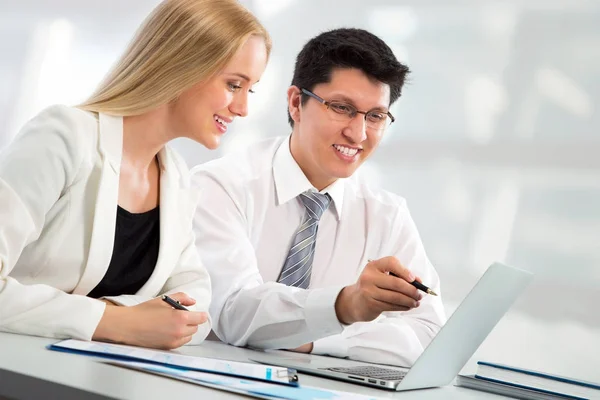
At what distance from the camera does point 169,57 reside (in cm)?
180

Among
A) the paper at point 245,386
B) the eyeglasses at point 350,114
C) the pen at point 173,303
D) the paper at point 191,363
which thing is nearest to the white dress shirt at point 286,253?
the eyeglasses at point 350,114

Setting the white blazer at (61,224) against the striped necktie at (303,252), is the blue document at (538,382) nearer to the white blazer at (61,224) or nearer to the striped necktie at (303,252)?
the white blazer at (61,224)

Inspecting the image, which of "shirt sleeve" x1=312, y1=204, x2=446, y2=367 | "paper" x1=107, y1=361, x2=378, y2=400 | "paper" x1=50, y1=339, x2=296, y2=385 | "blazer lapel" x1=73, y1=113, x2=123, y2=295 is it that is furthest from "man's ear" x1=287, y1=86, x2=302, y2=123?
"paper" x1=107, y1=361, x2=378, y2=400

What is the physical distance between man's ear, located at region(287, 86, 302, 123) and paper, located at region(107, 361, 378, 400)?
6.00 feet

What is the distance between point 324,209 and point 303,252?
0.21 m

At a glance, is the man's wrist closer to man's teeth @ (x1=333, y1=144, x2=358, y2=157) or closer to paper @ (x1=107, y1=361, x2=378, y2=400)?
paper @ (x1=107, y1=361, x2=378, y2=400)

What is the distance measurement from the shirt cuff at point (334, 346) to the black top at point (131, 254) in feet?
1.84

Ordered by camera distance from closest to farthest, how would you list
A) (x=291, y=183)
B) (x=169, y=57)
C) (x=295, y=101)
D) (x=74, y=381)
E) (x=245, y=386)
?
(x=74, y=381) < (x=245, y=386) < (x=169, y=57) < (x=291, y=183) < (x=295, y=101)

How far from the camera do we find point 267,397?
919 mm

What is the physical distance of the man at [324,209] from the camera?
7.39 feet

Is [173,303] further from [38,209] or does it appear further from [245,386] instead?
[245,386]

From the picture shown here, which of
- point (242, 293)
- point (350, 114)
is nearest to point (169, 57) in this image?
point (242, 293)

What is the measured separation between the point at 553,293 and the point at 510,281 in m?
2.05

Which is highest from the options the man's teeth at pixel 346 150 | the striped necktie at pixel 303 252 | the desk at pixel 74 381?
the man's teeth at pixel 346 150
